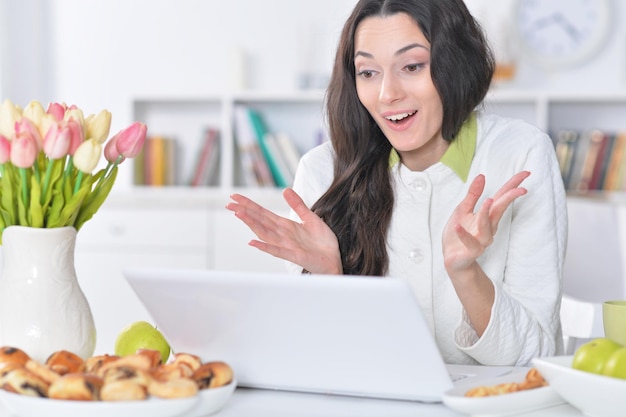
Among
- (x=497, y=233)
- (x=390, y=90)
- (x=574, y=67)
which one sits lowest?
(x=497, y=233)

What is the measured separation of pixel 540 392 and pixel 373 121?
2.96ft

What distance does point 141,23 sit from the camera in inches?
153

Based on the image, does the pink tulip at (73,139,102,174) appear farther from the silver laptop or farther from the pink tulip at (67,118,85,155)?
the silver laptop

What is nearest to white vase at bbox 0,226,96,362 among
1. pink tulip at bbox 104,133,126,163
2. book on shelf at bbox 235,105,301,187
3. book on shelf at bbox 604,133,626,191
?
pink tulip at bbox 104,133,126,163

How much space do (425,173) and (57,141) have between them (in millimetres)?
774

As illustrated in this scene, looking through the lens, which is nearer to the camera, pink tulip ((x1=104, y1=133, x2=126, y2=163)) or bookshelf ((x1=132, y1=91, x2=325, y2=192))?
pink tulip ((x1=104, y1=133, x2=126, y2=163))

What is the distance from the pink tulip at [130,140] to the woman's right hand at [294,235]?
162 millimetres

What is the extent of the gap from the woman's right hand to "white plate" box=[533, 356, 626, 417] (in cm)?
49

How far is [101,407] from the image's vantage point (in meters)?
0.87

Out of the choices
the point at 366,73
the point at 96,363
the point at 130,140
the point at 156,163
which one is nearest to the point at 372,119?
the point at 366,73

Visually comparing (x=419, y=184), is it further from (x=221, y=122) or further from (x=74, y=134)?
(x=221, y=122)

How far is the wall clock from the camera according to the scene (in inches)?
141

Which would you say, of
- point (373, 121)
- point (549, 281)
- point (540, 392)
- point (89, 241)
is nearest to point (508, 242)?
point (549, 281)

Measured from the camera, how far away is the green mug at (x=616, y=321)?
1.09 metres
